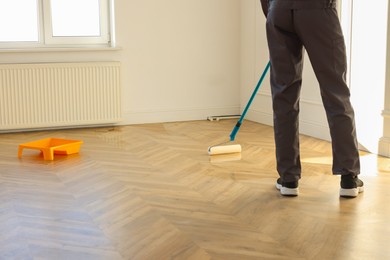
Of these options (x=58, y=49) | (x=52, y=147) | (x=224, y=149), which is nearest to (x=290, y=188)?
(x=224, y=149)

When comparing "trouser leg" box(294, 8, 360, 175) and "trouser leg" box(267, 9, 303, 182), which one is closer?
"trouser leg" box(294, 8, 360, 175)

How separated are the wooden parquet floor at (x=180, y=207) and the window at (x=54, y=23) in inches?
46.0

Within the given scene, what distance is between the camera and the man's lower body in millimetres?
3023

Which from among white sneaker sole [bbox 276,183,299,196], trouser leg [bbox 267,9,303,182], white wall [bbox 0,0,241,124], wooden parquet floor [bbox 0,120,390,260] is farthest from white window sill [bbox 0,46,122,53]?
white sneaker sole [bbox 276,183,299,196]

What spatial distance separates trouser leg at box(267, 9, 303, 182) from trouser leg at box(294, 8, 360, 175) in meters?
0.08

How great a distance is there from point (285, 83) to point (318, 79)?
162mm

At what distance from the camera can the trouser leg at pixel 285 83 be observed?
3.13 meters

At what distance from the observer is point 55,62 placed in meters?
5.43

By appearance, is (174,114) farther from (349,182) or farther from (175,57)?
(349,182)

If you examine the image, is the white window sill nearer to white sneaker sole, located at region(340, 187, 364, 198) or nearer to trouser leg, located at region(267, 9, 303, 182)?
trouser leg, located at region(267, 9, 303, 182)

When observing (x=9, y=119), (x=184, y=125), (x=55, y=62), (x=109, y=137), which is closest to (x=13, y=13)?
(x=55, y=62)

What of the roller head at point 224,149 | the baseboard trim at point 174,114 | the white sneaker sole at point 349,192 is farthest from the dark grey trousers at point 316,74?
the baseboard trim at point 174,114

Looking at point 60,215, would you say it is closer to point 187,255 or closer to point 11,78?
point 187,255

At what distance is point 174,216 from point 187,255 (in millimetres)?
535
